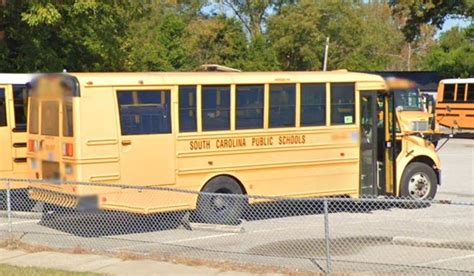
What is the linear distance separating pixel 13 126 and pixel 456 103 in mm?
25213

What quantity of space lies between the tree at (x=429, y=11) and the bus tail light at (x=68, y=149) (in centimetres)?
3350

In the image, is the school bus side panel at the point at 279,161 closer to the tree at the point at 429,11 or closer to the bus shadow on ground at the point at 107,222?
the bus shadow on ground at the point at 107,222

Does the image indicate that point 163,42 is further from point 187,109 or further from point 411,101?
point 187,109

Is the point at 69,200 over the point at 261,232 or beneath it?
over

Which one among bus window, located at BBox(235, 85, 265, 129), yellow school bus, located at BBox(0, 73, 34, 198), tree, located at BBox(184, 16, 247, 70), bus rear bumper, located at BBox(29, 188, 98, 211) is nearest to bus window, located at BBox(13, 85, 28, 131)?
yellow school bus, located at BBox(0, 73, 34, 198)

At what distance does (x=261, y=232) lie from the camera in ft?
37.7

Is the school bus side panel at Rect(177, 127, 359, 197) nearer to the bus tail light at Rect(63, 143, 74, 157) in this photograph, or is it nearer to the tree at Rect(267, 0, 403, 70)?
the bus tail light at Rect(63, 143, 74, 157)

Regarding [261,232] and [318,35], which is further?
[318,35]

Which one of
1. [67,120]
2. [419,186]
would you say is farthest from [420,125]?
[67,120]

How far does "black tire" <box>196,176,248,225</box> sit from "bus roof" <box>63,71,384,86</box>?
1.60 metres

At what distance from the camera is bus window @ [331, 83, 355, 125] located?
504 inches

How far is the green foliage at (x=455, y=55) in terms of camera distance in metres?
55.1

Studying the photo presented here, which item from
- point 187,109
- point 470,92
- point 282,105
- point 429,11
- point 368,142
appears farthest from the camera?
point 429,11

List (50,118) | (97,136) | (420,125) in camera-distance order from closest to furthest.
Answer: (97,136), (50,118), (420,125)
